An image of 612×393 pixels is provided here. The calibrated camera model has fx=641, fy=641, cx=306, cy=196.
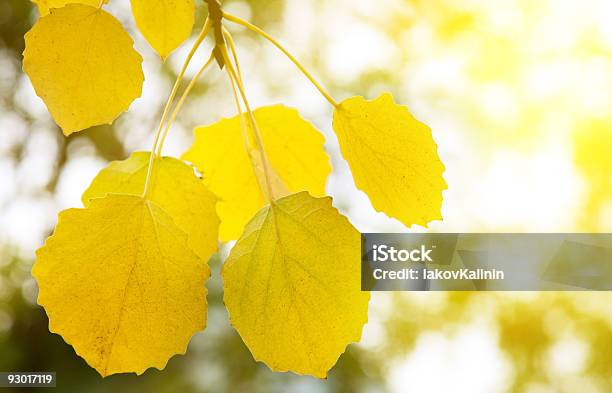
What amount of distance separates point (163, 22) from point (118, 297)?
3.5 inches

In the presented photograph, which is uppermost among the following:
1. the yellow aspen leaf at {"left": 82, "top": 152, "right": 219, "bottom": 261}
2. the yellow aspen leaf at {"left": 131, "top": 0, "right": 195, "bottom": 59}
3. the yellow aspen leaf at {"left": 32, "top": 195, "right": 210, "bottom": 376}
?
the yellow aspen leaf at {"left": 131, "top": 0, "right": 195, "bottom": 59}

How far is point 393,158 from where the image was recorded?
0.21 meters

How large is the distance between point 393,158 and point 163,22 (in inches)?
3.4

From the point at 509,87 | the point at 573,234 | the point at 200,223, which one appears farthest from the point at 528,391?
the point at 200,223

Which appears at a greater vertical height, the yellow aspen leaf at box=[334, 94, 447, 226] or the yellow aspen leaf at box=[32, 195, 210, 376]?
the yellow aspen leaf at box=[334, 94, 447, 226]

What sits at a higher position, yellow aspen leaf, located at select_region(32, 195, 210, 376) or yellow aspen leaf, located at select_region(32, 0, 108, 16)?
yellow aspen leaf, located at select_region(32, 0, 108, 16)

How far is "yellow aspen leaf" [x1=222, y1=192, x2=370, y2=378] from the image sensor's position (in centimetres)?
19

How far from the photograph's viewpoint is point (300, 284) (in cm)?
19

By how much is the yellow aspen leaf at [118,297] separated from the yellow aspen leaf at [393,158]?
0.06 meters

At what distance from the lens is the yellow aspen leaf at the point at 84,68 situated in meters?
0.20

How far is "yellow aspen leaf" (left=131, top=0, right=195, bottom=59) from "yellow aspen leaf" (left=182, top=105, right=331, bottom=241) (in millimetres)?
72

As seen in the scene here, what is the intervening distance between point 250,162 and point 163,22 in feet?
0.26

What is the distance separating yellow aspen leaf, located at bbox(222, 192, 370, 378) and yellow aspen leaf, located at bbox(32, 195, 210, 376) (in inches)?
0.6

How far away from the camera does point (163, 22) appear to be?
209 mm
